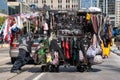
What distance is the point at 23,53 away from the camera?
1616 centimetres

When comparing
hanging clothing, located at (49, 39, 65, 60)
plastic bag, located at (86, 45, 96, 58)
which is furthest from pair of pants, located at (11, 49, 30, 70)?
plastic bag, located at (86, 45, 96, 58)

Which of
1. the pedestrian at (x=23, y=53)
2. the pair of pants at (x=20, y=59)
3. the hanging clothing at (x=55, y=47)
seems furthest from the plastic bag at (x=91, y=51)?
the pair of pants at (x=20, y=59)

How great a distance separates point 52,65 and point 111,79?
2897 millimetres

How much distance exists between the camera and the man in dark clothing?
16.1m

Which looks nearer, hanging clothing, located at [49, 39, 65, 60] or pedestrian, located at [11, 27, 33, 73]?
hanging clothing, located at [49, 39, 65, 60]

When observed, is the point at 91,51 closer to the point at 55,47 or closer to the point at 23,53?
the point at 55,47

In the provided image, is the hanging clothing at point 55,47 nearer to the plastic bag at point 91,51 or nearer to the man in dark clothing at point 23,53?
the man in dark clothing at point 23,53

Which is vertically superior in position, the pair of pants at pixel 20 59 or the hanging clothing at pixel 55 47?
the hanging clothing at pixel 55 47

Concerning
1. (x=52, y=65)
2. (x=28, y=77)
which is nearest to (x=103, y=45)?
(x=52, y=65)

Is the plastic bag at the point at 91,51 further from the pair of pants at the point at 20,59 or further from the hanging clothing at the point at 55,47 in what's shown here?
the pair of pants at the point at 20,59

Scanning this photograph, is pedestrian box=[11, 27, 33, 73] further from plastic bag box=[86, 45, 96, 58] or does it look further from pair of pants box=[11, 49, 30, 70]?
Answer: plastic bag box=[86, 45, 96, 58]

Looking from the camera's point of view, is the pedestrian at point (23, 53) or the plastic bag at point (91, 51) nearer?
the plastic bag at point (91, 51)

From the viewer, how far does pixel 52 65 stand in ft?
52.9

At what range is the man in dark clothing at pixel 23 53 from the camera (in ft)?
53.0
